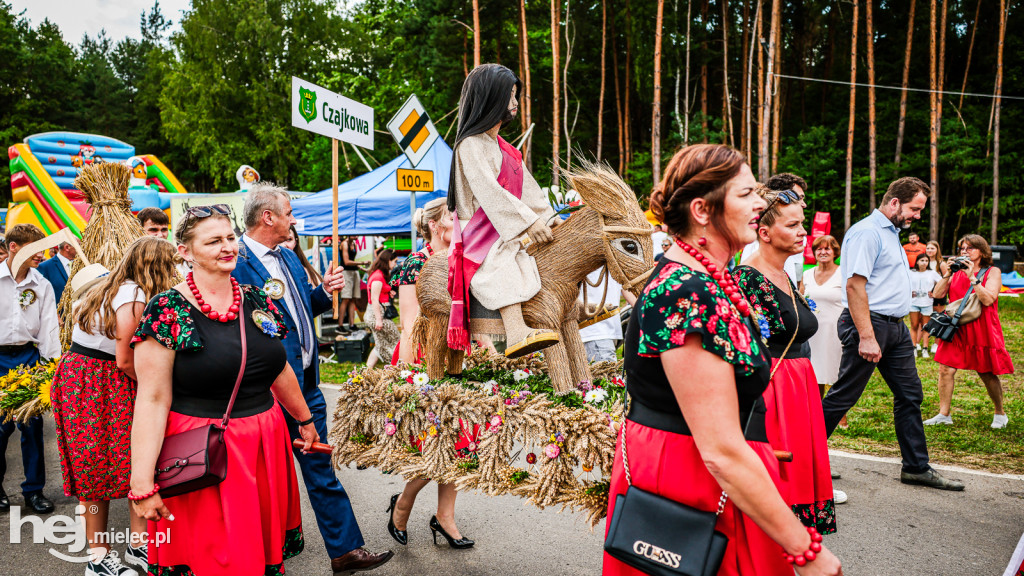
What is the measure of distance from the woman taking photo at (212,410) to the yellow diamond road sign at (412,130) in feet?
10.7

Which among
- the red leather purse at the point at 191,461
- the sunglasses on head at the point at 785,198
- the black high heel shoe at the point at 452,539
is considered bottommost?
the black high heel shoe at the point at 452,539

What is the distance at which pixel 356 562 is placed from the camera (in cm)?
331

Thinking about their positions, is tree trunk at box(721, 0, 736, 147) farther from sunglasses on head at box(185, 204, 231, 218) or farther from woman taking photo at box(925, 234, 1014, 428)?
sunglasses on head at box(185, 204, 231, 218)

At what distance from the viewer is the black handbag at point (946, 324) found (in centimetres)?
594

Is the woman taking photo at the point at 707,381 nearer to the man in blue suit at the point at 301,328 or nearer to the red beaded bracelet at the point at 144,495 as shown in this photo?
the red beaded bracelet at the point at 144,495

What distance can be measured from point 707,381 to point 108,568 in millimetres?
3499

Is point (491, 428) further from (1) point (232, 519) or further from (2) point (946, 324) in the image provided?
(2) point (946, 324)

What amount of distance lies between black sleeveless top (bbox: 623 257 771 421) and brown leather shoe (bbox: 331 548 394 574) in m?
2.22

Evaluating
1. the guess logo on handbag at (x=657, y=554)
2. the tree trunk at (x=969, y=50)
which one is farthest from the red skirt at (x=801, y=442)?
the tree trunk at (x=969, y=50)

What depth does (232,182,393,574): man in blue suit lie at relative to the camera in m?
3.27

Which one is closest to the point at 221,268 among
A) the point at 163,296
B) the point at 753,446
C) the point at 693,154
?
the point at 163,296

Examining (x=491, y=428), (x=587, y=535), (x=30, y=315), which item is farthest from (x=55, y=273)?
(x=587, y=535)

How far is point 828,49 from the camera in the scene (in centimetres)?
2695

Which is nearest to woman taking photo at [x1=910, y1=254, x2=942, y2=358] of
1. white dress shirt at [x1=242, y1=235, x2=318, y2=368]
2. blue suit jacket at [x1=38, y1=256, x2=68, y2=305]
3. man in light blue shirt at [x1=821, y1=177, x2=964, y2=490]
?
man in light blue shirt at [x1=821, y1=177, x2=964, y2=490]
